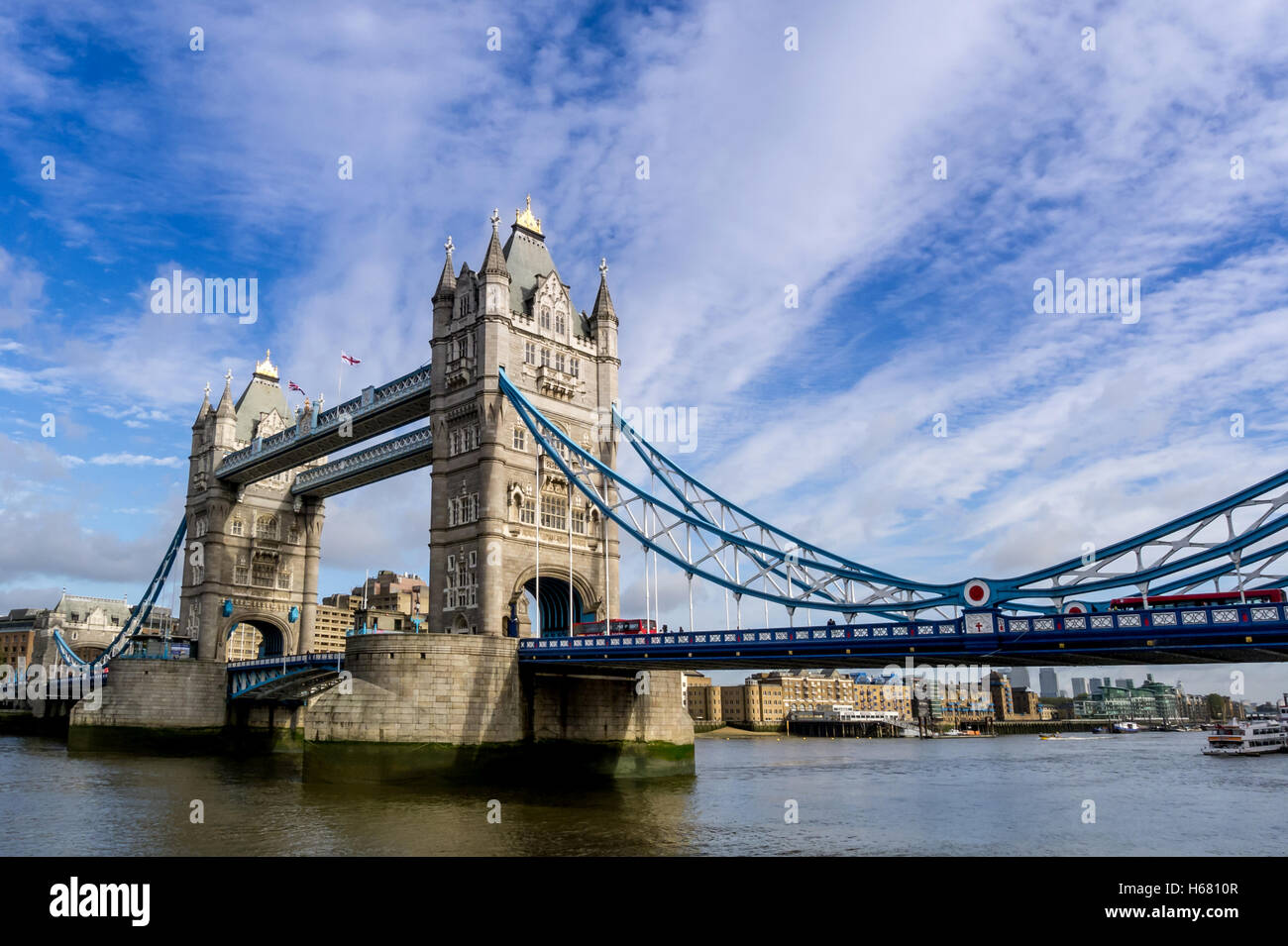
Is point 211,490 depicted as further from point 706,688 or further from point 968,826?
point 706,688

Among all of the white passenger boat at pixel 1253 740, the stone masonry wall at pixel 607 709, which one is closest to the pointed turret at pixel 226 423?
the stone masonry wall at pixel 607 709

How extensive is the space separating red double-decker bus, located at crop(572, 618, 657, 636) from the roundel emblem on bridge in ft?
40.4

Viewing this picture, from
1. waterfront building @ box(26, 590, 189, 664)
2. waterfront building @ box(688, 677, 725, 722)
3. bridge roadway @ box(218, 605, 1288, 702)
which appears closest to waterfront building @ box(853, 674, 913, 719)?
waterfront building @ box(688, 677, 725, 722)

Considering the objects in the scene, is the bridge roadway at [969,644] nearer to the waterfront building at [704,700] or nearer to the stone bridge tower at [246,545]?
the stone bridge tower at [246,545]

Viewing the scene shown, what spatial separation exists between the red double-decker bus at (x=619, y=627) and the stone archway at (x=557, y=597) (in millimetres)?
637

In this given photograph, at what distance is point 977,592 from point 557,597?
25.5m

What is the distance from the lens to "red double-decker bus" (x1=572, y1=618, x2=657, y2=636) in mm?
39625

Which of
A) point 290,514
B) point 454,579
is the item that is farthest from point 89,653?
point 454,579

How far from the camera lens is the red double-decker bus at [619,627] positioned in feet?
130

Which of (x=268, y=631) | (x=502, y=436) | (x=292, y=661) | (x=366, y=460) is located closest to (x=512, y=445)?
(x=502, y=436)

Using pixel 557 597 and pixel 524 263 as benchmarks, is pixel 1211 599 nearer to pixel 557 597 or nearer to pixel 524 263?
pixel 557 597

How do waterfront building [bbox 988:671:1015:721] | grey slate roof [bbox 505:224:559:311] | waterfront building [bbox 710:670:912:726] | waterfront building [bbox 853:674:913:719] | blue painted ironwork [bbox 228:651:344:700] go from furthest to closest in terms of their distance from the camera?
waterfront building [bbox 988:671:1015:721] → waterfront building [bbox 853:674:913:719] → waterfront building [bbox 710:670:912:726] → blue painted ironwork [bbox 228:651:344:700] → grey slate roof [bbox 505:224:559:311]

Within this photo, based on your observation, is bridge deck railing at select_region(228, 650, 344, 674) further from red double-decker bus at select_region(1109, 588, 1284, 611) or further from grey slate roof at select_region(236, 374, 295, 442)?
red double-decker bus at select_region(1109, 588, 1284, 611)
